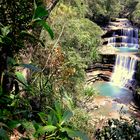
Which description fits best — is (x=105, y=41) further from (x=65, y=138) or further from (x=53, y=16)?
(x=65, y=138)

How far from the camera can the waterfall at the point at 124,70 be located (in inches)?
893

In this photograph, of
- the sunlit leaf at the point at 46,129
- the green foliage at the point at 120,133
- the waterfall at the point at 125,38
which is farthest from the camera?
the waterfall at the point at 125,38

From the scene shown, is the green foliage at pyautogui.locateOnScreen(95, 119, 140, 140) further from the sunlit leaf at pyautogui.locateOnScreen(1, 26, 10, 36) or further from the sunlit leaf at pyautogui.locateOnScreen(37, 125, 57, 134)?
the sunlit leaf at pyautogui.locateOnScreen(1, 26, 10, 36)

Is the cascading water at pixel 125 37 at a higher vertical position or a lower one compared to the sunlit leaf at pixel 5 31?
higher

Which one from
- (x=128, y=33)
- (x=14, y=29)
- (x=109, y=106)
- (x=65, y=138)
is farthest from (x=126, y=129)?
(x=128, y=33)

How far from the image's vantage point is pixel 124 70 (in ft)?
79.3

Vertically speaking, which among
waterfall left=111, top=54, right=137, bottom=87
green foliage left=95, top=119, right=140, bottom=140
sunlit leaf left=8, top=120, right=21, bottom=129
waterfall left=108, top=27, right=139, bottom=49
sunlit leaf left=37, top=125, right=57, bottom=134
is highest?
waterfall left=108, top=27, right=139, bottom=49

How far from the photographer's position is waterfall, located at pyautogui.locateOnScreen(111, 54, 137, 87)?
22.7 m

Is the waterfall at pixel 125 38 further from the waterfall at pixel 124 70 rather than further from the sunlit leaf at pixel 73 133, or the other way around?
the sunlit leaf at pixel 73 133

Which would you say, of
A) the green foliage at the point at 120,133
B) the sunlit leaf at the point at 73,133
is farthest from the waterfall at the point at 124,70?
the sunlit leaf at the point at 73,133

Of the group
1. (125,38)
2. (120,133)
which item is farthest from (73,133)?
(125,38)

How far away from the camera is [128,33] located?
103ft

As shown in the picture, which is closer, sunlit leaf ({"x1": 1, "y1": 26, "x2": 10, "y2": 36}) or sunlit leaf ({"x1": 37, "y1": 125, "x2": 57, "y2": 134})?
sunlit leaf ({"x1": 37, "y1": 125, "x2": 57, "y2": 134})

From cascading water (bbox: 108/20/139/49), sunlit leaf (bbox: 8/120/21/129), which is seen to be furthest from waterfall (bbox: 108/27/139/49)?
sunlit leaf (bbox: 8/120/21/129)
